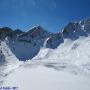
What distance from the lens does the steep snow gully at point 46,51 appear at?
49500mm

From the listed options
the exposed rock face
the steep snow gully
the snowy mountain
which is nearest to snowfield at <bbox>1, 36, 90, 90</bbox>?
the steep snow gully

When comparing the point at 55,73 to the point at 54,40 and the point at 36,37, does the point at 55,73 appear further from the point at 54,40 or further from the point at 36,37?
the point at 36,37

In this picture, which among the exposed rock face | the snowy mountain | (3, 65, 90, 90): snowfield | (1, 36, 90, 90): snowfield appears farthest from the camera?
the exposed rock face

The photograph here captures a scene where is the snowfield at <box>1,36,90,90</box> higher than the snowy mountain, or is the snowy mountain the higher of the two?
the snowy mountain

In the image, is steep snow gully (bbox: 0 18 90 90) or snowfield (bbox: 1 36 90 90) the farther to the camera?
steep snow gully (bbox: 0 18 90 90)

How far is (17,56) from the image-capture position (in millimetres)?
70875

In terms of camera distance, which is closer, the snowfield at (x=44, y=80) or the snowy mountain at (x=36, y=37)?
the snowfield at (x=44, y=80)

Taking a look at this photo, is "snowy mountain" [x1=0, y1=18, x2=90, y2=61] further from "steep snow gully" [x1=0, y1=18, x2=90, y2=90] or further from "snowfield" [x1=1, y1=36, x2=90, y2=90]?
"snowfield" [x1=1, y1=36, x2=90, y2=90]

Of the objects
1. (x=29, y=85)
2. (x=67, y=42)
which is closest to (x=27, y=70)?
(x=29, y=85)

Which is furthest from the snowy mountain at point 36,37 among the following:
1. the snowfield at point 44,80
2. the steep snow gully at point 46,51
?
the snowfield at point 44,80

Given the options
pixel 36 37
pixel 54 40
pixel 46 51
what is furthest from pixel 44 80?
pixel 36 37

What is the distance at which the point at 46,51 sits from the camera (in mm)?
74750

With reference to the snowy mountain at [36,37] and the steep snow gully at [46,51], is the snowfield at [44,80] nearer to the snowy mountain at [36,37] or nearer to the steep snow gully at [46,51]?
the steep snow gully at [46,51]

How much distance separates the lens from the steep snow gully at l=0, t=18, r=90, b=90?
49.5 m
